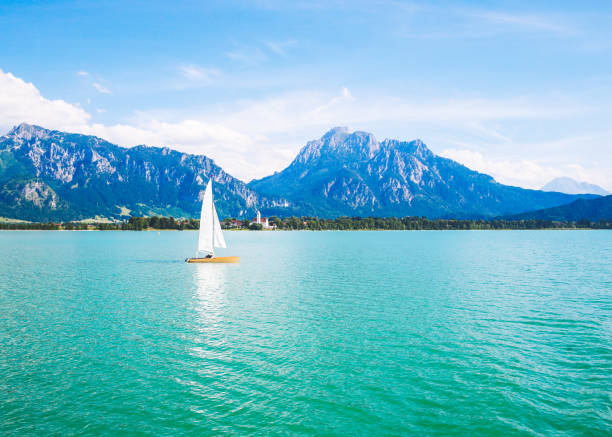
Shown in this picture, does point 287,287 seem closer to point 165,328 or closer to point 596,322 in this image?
point 165,328

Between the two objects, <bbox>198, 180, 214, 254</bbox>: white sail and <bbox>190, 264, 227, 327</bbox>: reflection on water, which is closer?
<bbox>190, 264, 227, 327</bbox>: reflection on water

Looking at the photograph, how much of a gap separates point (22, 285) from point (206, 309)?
123 feet

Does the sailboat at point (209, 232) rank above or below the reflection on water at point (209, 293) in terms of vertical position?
above

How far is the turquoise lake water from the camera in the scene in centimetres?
2178

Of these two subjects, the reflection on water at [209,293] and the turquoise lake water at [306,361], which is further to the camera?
the reflection on water at [209,293]

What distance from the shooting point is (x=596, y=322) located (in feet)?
137

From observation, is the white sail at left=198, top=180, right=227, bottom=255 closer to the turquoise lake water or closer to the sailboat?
the sailboat

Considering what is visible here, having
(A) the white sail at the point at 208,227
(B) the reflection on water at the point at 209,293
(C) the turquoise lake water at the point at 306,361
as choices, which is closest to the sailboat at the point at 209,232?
(A) the white sail at the point at 208,227

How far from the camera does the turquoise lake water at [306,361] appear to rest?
2178 cm

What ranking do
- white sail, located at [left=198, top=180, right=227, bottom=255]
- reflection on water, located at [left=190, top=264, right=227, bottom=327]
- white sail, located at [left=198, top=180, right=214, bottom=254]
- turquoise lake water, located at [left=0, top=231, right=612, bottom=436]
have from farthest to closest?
white sail, located at [left=198, top=180, right=227, bottom=255] < white sail, located at [left=198, top=180, right=214, bottom=254] < reflection on water, located at [left=190, top=264, right=227, bottom=327] < turquoise lake water, located at [left=0, top=231, right=612, bottom=436]

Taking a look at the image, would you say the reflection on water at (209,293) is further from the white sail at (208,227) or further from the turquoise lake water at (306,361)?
the white sail at (208,227)

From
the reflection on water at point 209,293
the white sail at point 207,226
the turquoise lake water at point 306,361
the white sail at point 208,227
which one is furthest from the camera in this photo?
the white sail at point 208,227

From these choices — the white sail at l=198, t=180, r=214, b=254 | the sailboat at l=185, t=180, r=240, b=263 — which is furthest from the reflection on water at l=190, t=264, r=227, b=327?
the white sail at l=198, t=180, r=214, b=254

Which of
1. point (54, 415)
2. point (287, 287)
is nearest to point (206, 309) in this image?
point (287, 287)
